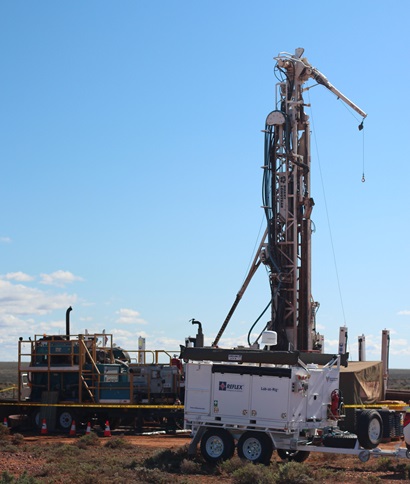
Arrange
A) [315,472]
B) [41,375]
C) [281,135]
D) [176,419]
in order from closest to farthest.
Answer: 1. [315,472]
2. [176,419]
3. [41,375]
4. [281,135]

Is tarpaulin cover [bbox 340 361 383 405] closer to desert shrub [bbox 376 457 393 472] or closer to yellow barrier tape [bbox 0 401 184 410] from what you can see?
yellow barrier tape [bbox 0 401 184 410]

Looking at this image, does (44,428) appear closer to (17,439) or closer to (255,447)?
(17,439)

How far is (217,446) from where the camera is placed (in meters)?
19.1

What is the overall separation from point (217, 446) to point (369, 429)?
3208 millimetres

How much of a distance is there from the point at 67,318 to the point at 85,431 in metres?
4.06

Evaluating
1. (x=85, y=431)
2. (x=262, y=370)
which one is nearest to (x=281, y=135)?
(x=85, y=431)

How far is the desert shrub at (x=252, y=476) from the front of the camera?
16077 millimetres

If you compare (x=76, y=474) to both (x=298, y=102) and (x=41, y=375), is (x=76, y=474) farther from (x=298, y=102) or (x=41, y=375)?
(x=298, y=102)

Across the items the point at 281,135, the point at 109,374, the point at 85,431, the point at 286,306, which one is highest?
the point at 281,135

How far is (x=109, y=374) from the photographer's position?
2897 centimetres

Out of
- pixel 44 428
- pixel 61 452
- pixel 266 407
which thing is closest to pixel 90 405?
pixel 44 428

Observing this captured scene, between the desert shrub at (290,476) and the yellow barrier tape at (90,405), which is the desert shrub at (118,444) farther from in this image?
the desert shrub at (290,476)

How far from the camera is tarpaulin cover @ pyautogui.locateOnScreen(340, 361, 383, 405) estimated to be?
27.7 meters

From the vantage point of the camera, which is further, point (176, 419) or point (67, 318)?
point (67, 318)
